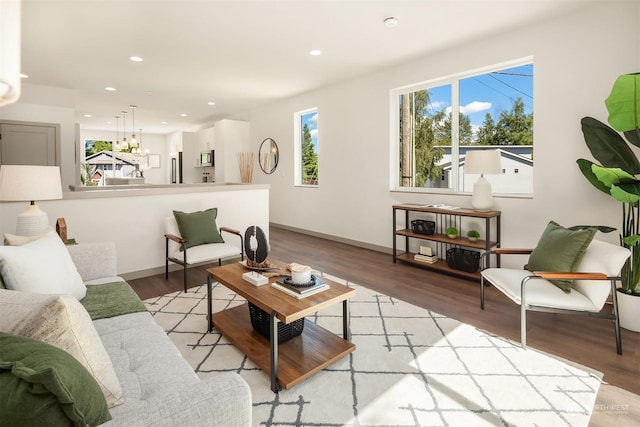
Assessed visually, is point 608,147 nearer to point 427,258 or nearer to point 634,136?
point 634,136

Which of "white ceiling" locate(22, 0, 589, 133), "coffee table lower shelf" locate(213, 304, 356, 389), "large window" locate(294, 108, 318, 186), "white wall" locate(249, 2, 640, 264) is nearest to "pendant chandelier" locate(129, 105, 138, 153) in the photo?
"white ceiling" locate(22, 0, 589, 133)

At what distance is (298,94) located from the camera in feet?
21.9

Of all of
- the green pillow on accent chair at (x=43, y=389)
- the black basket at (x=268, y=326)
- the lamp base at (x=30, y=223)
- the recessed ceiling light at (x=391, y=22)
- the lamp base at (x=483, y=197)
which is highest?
the recessed ceiling light at (x=391, y=22)

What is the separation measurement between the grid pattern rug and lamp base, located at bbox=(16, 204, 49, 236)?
1.21 metres

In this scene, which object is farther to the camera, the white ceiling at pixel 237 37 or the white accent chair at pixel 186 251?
the white accent chair at pixel 186 251

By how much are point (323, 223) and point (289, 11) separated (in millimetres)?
3755

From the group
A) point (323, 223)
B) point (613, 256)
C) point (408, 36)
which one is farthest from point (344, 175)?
point (613, 256)

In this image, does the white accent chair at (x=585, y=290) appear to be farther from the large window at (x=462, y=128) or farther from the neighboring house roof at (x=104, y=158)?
the neighboring house roof at (x=104, y=158)

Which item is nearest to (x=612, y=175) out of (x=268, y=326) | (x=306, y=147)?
(x=268, y=326)

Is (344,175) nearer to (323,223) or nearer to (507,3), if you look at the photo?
(323,223)

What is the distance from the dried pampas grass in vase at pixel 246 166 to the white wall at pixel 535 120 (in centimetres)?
223

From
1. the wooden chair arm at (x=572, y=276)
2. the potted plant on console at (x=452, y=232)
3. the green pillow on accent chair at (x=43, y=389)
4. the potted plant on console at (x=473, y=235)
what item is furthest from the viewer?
the potted plant on console at (x=452, y=232)

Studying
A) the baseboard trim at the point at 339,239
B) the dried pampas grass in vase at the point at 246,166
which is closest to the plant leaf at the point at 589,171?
the baseboard trim at the point at 339,239

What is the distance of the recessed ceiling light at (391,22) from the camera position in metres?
3.44
